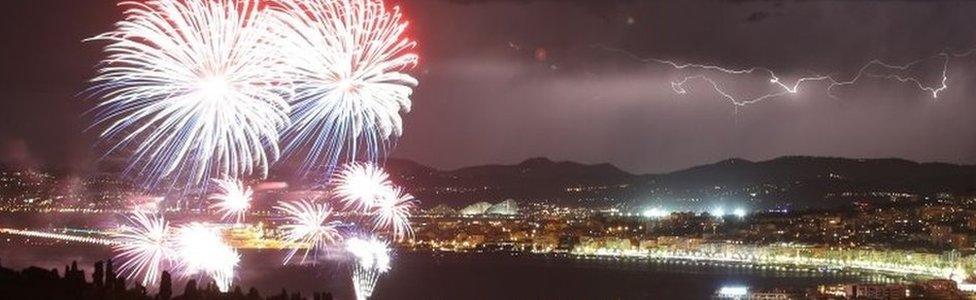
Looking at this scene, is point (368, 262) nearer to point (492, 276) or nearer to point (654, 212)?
point (492, 276)

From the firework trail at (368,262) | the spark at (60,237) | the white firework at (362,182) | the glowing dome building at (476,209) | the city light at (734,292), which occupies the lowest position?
the city light at (734,292)

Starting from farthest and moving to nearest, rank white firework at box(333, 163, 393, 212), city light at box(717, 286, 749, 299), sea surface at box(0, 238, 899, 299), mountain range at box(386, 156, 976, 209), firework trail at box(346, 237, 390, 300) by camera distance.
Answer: mountain range at box(386, 156, 976, 209) < sea surface at box(0, 238, 899, 299) < city light at box(717, 286, 749, 299) < firework trail at box(346, 237, 390, 300) < white firework at box(333, 163, 393, 212)

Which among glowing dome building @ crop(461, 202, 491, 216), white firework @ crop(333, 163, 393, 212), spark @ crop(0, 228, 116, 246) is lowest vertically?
spark @ crop(0, 228, 116, 246)

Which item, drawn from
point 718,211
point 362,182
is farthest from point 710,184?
point 362,182

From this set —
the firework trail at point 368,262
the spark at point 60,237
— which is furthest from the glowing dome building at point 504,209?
the firework trail at point 368,262

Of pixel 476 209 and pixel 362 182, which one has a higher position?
pixel 476 209

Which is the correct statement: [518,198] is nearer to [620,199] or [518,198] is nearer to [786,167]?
[620,199]

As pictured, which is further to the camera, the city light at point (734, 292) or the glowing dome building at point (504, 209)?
the glowing dome building at point (504, 209)

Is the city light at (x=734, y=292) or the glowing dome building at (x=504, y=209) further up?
the glowing dome building at (x=504, y=209)

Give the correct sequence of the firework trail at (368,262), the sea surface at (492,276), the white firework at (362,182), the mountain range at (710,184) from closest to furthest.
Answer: the white firework at (362,182), the firework trail at (368,262), the sea surface at (492,276), the mountain range at (710,184)

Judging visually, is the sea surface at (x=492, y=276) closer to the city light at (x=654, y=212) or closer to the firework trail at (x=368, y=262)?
the firework trail at (x=368, y=262)

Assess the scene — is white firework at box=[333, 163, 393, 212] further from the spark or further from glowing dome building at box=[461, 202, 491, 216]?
glowing dome building at box=[461, 202, 491, 216]

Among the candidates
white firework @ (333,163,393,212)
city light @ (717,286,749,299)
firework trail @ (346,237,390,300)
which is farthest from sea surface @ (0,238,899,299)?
white firework @ (333,163,393,212)
